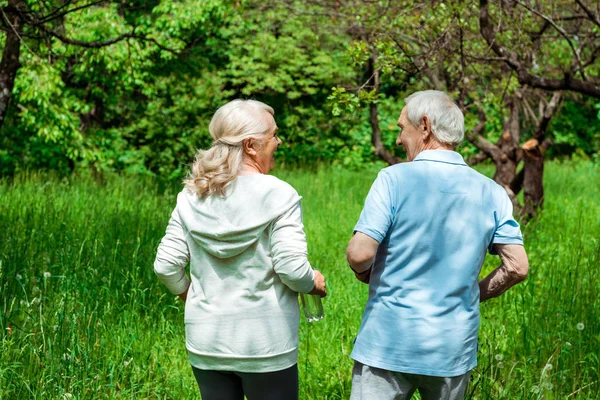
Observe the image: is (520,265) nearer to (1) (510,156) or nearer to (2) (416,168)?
(2) (416,168)

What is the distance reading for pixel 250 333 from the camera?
2.50 m

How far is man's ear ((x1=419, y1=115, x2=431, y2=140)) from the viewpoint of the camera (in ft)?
8.38

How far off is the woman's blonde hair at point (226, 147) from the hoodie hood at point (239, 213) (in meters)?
0.04

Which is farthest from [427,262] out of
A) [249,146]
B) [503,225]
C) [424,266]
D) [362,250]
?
[249,146]

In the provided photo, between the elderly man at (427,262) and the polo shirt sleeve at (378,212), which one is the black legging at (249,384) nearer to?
the elderly man at (427,262)

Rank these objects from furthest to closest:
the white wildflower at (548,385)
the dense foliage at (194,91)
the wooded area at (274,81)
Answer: the dense foliage at (194,91)
the wooded area at (274,81)
the white wildflower at (548,385)

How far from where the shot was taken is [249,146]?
260cm

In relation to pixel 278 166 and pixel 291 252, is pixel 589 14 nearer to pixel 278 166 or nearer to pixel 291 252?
pixel 291 252

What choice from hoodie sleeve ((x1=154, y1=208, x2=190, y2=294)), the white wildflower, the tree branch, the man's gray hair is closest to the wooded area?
the tree branch

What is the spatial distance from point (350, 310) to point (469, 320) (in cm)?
293

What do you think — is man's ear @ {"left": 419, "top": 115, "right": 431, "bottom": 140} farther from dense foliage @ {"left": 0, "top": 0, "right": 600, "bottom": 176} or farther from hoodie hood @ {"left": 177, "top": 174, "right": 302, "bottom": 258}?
dense foliage @ {"left": 0, "top": 0, "right": 600, "bottom": 176}

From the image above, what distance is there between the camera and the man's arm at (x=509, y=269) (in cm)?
255

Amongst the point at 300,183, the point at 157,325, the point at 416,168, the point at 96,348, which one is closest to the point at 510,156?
the point at 300,183

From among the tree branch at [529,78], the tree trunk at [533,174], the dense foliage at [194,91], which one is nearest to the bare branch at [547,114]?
the tree trunk at [533,174]
